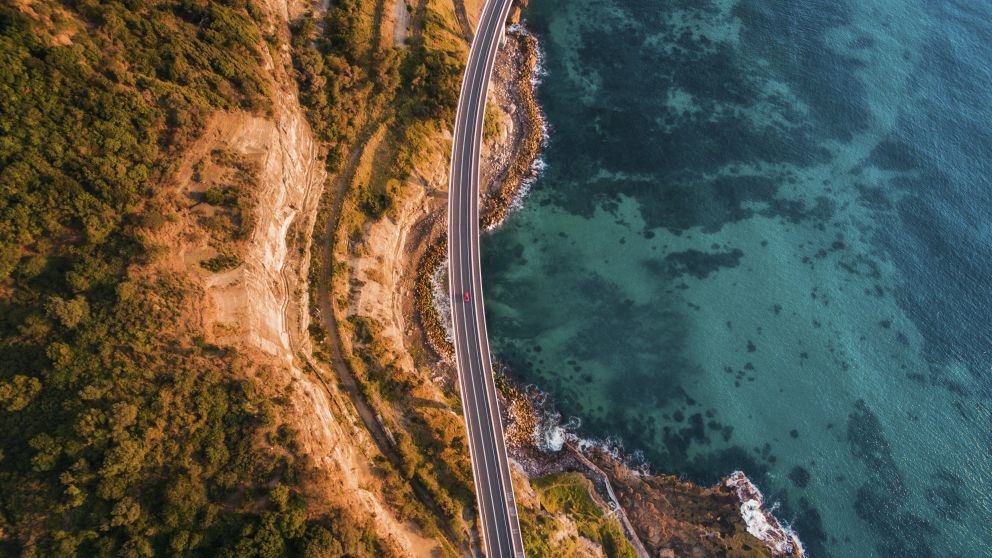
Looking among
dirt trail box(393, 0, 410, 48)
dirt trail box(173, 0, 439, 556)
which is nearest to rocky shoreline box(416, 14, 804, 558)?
dirt trail box(173, 0, 439, 556)

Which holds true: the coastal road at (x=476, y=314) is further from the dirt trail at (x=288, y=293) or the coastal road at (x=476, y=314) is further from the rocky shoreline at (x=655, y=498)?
the dirt trail at (x=288, y=293)

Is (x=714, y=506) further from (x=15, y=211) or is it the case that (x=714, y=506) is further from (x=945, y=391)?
(x=15, y=211)

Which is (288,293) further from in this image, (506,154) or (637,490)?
(637,490)

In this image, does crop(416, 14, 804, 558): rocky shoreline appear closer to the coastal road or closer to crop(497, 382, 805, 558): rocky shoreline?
crop(497, 382, 805, 558): rocky shoreline

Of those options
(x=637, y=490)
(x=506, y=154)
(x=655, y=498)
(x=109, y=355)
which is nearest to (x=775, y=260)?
(x=655, y=498)

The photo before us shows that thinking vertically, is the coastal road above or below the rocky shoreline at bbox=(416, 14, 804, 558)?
above

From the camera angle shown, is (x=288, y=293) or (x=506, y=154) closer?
(x=288, y=293)
